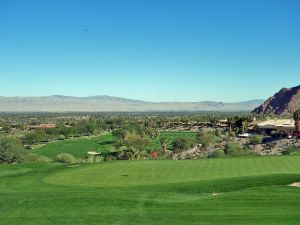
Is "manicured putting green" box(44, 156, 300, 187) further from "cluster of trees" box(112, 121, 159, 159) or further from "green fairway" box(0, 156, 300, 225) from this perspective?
"cluster of trees" box(112, 121, 159, 159)

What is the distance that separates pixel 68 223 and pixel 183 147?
7360cm

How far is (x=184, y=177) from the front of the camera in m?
32.4

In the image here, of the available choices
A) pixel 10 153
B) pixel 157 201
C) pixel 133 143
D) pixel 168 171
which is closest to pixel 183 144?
pixel 133 143

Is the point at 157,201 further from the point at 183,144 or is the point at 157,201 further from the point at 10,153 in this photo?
the point at 183,144

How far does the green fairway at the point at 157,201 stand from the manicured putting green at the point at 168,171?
3.0 inches

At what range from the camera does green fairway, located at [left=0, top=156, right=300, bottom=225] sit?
18.3m

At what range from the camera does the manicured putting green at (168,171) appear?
31.6m

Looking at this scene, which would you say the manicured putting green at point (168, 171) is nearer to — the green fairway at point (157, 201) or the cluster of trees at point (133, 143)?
the green fairway at point (157, 201)

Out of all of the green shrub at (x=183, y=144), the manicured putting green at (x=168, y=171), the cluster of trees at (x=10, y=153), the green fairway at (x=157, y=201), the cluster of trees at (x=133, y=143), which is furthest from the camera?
the green shrub at (x=183, y=144)

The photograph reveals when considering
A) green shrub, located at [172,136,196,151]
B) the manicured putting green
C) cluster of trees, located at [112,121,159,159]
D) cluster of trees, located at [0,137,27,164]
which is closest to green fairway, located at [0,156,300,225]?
the manicured putting green

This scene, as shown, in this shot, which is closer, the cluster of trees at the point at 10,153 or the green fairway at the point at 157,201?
the green fairway at the point at 157,201

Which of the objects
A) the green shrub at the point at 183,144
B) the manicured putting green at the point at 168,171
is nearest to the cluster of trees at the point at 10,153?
the manicured putting green at the point at 168,171

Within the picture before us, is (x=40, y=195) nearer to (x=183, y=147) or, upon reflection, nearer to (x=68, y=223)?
(x=68, y=223)

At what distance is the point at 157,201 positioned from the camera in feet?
71.1
